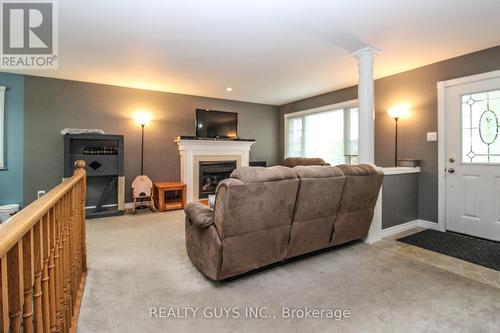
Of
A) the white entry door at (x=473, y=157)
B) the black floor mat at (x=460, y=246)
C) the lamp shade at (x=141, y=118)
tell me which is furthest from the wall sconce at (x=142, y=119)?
the white entry door at (x=473, y=157)

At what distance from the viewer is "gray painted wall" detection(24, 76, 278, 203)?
4.45m

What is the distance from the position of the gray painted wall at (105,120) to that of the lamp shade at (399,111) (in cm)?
337

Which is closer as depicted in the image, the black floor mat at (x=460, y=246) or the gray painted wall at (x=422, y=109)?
the black floor mat at (x=460, y=246)

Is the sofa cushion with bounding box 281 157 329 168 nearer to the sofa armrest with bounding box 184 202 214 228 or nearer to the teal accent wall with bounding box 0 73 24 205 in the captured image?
the sofa armrest with bounding box 184 202 214 228

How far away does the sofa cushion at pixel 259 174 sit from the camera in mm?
2070

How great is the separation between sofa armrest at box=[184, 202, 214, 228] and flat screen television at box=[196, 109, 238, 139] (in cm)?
318

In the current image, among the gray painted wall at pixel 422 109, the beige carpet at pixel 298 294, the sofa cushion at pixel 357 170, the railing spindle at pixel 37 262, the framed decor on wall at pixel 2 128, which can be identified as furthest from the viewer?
the framed decor on wall at pixel 2 128

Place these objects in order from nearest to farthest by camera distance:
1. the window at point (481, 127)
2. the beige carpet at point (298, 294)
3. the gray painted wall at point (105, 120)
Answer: the beige carpet at point (298, 294), the window at point (481, 127), the gray painted wall at point (105, 120)

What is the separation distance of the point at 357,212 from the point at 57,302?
2681 mm

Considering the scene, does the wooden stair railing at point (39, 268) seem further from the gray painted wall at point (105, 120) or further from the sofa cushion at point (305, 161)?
the sofa cushion at point (305, 161)

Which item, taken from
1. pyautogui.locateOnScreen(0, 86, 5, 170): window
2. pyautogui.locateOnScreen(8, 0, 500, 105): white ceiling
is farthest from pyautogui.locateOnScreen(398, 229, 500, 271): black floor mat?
pyautogui.locateOnScreen(0, 86, 5, 170): window

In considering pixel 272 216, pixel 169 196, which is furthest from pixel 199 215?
pixel 169 196

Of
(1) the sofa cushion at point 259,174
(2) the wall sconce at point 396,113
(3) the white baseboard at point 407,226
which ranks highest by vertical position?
(2) the wall sconce at point 396,113

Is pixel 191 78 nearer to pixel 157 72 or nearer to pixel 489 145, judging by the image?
pixel 157 72
